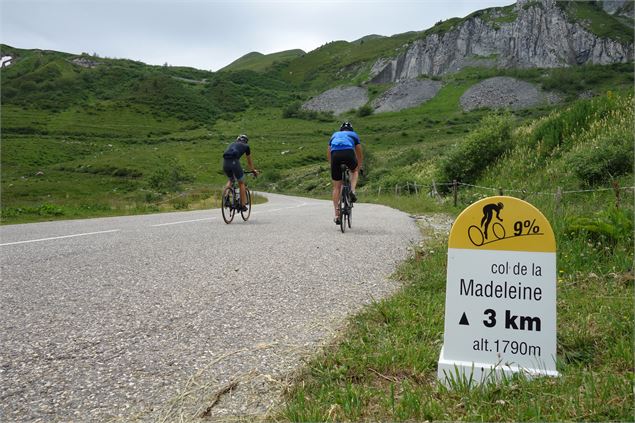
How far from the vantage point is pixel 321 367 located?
8.96 feet

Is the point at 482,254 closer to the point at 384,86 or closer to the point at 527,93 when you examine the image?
the point at 527,93

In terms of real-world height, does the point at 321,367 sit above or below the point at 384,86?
below

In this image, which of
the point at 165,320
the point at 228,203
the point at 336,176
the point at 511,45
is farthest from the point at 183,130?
the point at 165,320

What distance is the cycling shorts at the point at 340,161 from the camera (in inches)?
373

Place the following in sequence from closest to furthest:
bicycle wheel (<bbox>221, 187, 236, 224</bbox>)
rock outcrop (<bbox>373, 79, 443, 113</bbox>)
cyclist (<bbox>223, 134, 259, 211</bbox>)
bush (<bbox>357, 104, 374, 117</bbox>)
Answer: bicycle wheel (<bbox>221, 187, 236, 224</bbox>) → cyclist (<bbox>223, 134, 259, 211</bbox>) → bush (<bbox>357, 104, 374, 117</bbox>) → rock outcrop (<bbox>373, 79, 443, 113</bbox>)

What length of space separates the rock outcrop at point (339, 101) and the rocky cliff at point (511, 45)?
21.0 m

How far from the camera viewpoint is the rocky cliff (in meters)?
139

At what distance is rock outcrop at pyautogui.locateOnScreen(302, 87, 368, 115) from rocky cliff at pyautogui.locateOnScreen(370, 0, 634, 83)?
21027 mm

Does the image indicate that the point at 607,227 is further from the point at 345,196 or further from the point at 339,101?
the point at 339,101

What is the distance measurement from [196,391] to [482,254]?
1.81 m

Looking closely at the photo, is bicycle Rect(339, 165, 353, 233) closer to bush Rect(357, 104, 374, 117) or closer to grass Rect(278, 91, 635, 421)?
grass Rect(278, 91, 635, 421)

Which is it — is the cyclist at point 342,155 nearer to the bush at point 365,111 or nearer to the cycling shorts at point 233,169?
the cycling shorts at point 233,169

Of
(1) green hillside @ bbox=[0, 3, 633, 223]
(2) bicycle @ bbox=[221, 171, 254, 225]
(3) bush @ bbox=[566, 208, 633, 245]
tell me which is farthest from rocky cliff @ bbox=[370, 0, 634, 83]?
(3) bush @ bbox=[566, 208, 633, 245]

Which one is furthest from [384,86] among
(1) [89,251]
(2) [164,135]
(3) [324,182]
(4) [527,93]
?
(1) [89,251]
